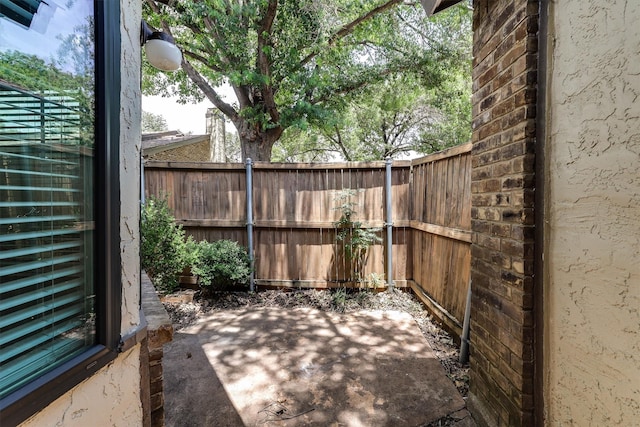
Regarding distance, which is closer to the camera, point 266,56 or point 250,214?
point 250,214

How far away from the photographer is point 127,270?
105cm

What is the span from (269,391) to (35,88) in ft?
7.17

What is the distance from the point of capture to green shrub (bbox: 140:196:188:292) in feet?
11.8

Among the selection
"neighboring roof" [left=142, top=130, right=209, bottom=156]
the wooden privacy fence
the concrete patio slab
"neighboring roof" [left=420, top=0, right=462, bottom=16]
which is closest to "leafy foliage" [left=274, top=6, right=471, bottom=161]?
the wooden privacy fence

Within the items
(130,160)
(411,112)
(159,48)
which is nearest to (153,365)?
(130,160)

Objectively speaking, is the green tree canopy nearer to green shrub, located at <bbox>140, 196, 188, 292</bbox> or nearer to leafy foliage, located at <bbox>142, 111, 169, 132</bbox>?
green shrub, located at <bbox>140, 196, 188, 292</bbox>

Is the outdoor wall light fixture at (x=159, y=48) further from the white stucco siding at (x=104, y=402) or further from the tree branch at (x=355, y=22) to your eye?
the tree branch at (x=355, y=22)

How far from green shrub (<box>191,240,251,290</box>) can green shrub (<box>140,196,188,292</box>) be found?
0.69 feet

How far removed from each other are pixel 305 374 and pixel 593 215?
2.15m

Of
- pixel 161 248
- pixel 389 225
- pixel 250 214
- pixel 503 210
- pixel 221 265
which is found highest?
pixel 503 210

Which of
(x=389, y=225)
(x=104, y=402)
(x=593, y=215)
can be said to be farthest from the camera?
(x=389, y=225)

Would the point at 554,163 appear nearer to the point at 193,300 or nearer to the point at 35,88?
the point at 35,88

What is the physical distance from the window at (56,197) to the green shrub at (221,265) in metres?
3.02

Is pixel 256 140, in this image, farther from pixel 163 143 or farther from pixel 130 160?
pixel 130 160
